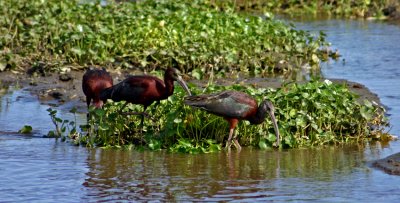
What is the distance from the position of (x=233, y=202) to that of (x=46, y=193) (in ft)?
5.14

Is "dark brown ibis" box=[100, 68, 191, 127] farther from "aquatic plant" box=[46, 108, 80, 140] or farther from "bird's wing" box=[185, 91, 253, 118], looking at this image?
"aquatic plant" box=[46, 108, 80, 140]

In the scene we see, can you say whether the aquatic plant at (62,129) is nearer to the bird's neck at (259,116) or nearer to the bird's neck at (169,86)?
the bird's neck at (169,86)

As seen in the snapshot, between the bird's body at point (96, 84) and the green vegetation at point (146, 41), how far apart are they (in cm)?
274

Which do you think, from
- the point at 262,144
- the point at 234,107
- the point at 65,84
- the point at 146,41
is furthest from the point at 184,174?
the point at 146,41

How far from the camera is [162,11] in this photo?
16.2 metres

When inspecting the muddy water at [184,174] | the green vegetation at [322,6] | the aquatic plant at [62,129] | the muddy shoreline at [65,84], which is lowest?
the muddy water at [184,174]

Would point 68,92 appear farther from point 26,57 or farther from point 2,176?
point 2,176

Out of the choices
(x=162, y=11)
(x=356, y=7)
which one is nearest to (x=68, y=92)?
(x=162, y=11)

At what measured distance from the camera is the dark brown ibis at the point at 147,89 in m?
9.91

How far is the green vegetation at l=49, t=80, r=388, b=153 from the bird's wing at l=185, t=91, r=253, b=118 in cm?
30

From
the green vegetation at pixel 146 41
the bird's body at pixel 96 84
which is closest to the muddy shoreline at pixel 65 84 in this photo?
the green vegetation at pixel 146 41

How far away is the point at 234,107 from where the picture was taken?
30.9 ft

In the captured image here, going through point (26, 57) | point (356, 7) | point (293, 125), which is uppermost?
point (356, 7)

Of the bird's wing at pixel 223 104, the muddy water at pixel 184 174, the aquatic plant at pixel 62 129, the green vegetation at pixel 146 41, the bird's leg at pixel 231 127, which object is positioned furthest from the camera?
the green vegetation at pixel 146 41
